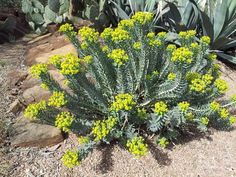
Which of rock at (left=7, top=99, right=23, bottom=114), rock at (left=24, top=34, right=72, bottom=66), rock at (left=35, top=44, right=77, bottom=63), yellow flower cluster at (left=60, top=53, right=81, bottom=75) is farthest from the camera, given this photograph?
rock at (left=24, top=34, right=72, bottom=66)

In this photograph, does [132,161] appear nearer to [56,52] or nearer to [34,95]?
[34,95]

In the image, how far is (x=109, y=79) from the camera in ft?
9.77

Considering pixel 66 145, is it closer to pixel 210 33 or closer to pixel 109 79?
pixel 109 79

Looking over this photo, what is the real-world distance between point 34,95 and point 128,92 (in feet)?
3.29

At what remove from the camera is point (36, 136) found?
9.87 ft

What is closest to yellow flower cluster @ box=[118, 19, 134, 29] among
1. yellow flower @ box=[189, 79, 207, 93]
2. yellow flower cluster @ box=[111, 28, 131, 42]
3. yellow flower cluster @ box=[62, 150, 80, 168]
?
yellow flower cluster @ box=[111, 28, 131, 42]

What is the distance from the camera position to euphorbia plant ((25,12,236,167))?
266 centimetres

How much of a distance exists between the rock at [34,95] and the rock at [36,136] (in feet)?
1.25

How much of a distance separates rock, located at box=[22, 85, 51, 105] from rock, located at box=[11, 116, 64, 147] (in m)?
0.38

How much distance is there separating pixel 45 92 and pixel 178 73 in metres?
1.40

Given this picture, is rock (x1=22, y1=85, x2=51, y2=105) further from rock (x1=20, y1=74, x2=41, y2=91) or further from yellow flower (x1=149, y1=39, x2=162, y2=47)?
yellow flower (x1=149, y1=39, x2=162, y2=47)

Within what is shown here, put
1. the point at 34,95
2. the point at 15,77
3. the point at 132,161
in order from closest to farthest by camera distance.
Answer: the point at 132,161 → the point at 34,95 → the point at 15,77

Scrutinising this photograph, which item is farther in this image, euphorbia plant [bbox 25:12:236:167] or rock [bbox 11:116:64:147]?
rock [bbox 11:116:64:147]

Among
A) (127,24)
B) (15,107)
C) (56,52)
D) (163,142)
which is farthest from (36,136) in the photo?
(56,52)
